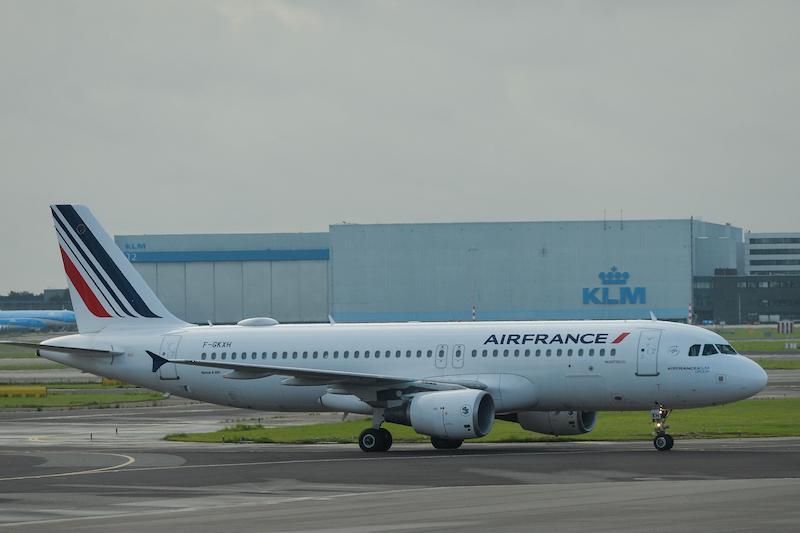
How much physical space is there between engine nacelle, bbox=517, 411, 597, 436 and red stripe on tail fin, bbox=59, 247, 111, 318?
1703cm

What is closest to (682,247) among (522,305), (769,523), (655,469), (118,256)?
(522,305)

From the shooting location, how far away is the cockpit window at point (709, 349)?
44562 millimetres

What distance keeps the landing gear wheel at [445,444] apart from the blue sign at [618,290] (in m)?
117

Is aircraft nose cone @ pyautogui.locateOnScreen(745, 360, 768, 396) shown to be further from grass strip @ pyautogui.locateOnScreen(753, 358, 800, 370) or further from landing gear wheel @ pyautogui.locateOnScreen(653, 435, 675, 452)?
grass strip @ pyautogui.locateOnScreen(753, 358, 800, 370)

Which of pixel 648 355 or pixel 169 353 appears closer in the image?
pixel 648 355

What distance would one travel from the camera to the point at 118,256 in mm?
55438

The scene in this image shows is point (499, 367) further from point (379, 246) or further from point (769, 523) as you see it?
point (379, 246)

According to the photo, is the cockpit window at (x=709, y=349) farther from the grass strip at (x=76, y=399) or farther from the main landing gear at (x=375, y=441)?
the grass strip at (x=76, y=399)

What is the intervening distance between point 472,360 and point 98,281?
16.2 metres

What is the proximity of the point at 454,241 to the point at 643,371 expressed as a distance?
121 metres

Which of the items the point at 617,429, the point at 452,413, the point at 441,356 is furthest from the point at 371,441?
the point at 617,429

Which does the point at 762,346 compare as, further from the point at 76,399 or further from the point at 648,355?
the point at 648,355

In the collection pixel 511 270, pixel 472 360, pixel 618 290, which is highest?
pixel 511 270

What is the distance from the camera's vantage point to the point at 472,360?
4716 centimetres
